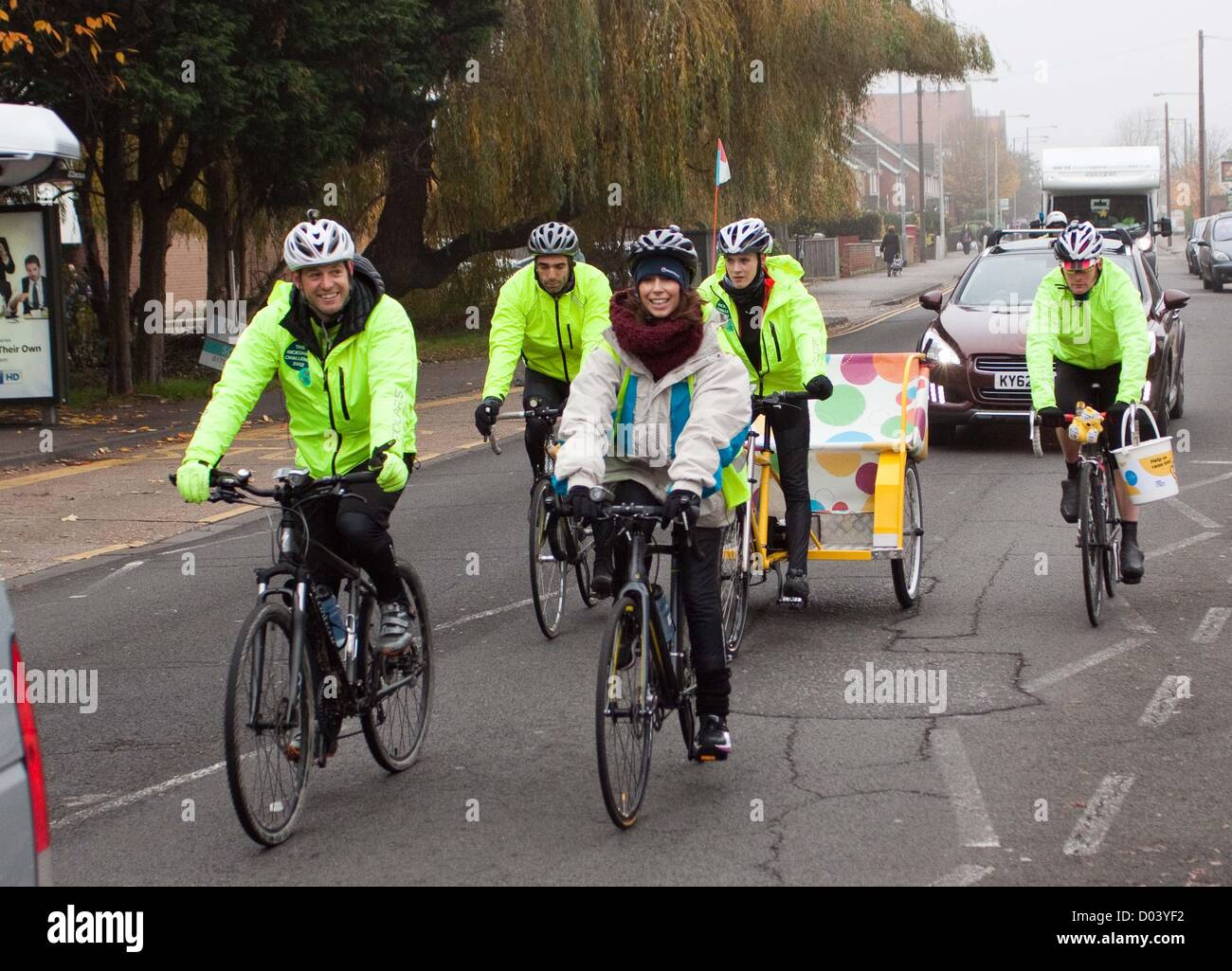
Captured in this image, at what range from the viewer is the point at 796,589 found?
7875mm

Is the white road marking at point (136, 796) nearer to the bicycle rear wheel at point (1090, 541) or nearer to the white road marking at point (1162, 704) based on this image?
the white road marking at point (1162, 704)

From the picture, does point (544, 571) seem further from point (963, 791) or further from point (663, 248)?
point (963, 791)

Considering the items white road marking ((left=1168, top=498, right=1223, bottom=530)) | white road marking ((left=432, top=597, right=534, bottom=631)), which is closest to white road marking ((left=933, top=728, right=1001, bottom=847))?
white road marking ((left=432, top=597, right=534, bottom=631))

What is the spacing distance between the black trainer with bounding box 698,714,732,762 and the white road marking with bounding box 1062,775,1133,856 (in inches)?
45.9

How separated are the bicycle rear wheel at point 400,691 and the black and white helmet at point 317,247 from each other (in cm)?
113

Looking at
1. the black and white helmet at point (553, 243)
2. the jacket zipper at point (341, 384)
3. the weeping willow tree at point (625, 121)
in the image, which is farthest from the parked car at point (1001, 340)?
the jacket zipper at point (341, 384)

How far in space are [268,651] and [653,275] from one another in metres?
1.73

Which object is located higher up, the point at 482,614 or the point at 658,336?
the point at 658,336

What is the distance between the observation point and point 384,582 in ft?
18.9

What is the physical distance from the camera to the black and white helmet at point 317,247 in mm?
5438

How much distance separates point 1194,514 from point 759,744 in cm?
594

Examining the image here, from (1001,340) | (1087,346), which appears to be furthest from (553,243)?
(1001,340)
